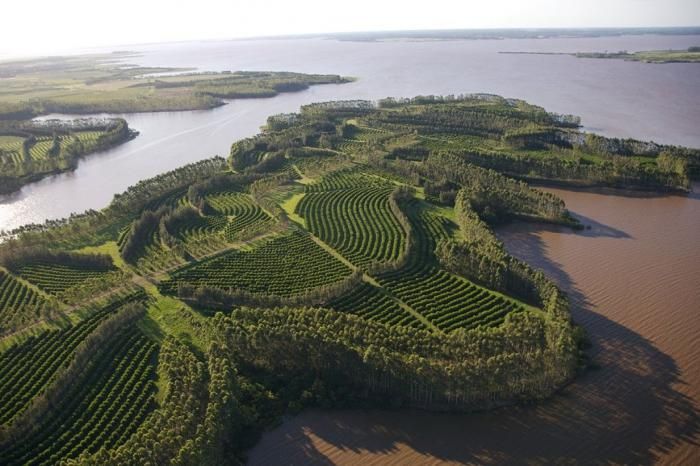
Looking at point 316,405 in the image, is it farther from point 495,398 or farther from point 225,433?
point 495,398

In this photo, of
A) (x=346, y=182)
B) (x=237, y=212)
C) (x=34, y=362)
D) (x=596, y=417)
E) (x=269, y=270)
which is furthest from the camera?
(x=346, y=182)

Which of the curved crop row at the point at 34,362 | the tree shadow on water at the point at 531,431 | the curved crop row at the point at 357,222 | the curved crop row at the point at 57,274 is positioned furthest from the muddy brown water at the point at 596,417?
the curved crop row at the point at 57,274

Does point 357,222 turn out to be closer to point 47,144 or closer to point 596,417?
point 596,417

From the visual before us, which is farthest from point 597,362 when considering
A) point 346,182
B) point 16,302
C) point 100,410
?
point 16,302

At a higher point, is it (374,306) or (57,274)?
(57,274)

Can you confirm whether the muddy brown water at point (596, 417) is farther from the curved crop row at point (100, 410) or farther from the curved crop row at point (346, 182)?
the curved crop row at point (346, 182)

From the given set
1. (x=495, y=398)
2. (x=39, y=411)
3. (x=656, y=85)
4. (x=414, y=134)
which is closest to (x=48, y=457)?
(x=39, y=411)
